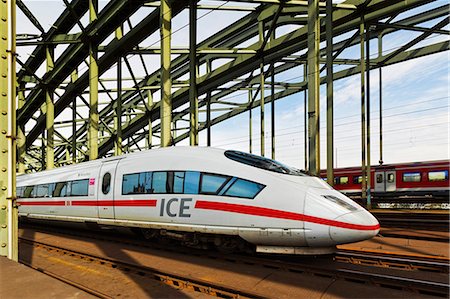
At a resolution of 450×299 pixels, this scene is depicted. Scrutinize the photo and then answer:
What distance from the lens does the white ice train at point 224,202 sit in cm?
624

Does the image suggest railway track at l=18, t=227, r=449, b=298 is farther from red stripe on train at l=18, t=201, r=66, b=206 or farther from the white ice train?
red stripe on train at l=18, t=201, r=66, b=206

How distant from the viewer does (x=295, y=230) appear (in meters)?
6.27

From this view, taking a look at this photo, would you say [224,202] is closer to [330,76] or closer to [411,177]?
[330,76]

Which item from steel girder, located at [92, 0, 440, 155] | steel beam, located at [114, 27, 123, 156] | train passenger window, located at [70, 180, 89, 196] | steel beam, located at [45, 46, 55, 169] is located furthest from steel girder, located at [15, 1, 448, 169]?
train passenger window, located at [70, 180, 89, 196]

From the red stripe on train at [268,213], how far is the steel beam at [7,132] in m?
3.91

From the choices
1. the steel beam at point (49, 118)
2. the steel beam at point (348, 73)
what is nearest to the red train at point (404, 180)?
the steel beam at point (348, 73)

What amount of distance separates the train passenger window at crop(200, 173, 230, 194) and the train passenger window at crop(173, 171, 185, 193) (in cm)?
64

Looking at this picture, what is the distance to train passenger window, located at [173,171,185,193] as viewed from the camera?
7972 mm

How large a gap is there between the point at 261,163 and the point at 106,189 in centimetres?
539

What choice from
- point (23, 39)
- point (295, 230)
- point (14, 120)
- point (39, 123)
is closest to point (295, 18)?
point (23, 39)

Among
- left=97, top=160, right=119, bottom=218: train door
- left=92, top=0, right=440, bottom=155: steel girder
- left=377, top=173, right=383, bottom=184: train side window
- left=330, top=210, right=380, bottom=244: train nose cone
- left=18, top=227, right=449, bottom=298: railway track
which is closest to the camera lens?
left=18, top=227, right=449, bottom=298: railway track

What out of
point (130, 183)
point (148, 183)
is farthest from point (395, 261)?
point (130, 183)

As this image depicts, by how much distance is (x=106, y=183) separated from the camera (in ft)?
33.6

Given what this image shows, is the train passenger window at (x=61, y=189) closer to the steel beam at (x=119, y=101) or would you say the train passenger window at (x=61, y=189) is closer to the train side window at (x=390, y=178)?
the steel beam at (x=119, y=101)
